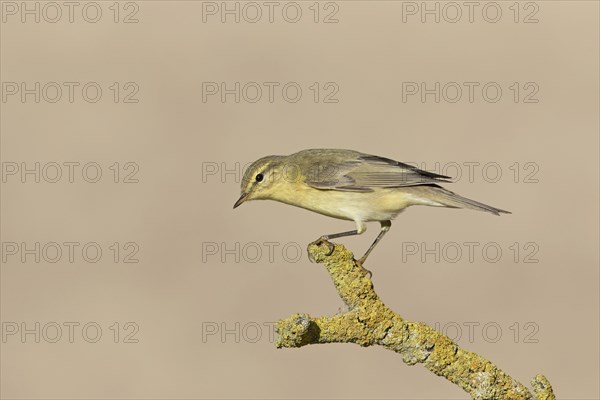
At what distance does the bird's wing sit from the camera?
686 cm

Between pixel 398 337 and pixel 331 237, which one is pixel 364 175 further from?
pixel 398 337

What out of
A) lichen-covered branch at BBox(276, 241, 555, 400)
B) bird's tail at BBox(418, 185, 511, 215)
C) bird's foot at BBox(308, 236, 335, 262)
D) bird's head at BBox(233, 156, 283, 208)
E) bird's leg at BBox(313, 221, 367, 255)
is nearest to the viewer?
lichen-covered branch at BBox(276, 241, 555, 400)

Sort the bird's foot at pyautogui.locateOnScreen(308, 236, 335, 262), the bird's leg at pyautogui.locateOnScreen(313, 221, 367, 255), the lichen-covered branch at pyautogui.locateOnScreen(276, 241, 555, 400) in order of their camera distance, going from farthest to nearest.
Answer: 1. the bird's leg at pyautogui.locateOnScreen(313, 221, 367, 255)
2. the bird's foot at pyautogui.locateOnScreen(308, 236, 335, 262)
3. the lichen-covered branch at pyautogui.locateOnScreen(276, 241, 555, 400)

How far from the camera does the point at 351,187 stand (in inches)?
272

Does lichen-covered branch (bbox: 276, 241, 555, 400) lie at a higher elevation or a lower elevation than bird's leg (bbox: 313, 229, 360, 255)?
lower

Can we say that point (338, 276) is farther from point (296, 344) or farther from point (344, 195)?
point (344, 195)

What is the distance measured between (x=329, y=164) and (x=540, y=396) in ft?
9.56

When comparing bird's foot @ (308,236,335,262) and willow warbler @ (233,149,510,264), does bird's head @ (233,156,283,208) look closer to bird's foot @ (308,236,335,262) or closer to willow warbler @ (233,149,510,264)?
willow warbler @ (233,149,510,264)

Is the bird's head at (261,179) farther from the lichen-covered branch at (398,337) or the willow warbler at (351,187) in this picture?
the lichen-covered branch at (398,337)

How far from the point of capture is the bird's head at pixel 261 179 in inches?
266

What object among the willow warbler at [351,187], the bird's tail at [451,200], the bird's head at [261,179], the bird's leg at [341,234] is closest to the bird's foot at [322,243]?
the bird's leg at [341,234]

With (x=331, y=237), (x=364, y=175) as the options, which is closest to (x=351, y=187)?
(x=364, y=175)

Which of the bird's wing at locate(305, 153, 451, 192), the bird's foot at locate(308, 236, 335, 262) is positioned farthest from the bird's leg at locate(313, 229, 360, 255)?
the bird's wing at locate(305, 153, 451, 192)

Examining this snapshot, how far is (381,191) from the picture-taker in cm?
688
